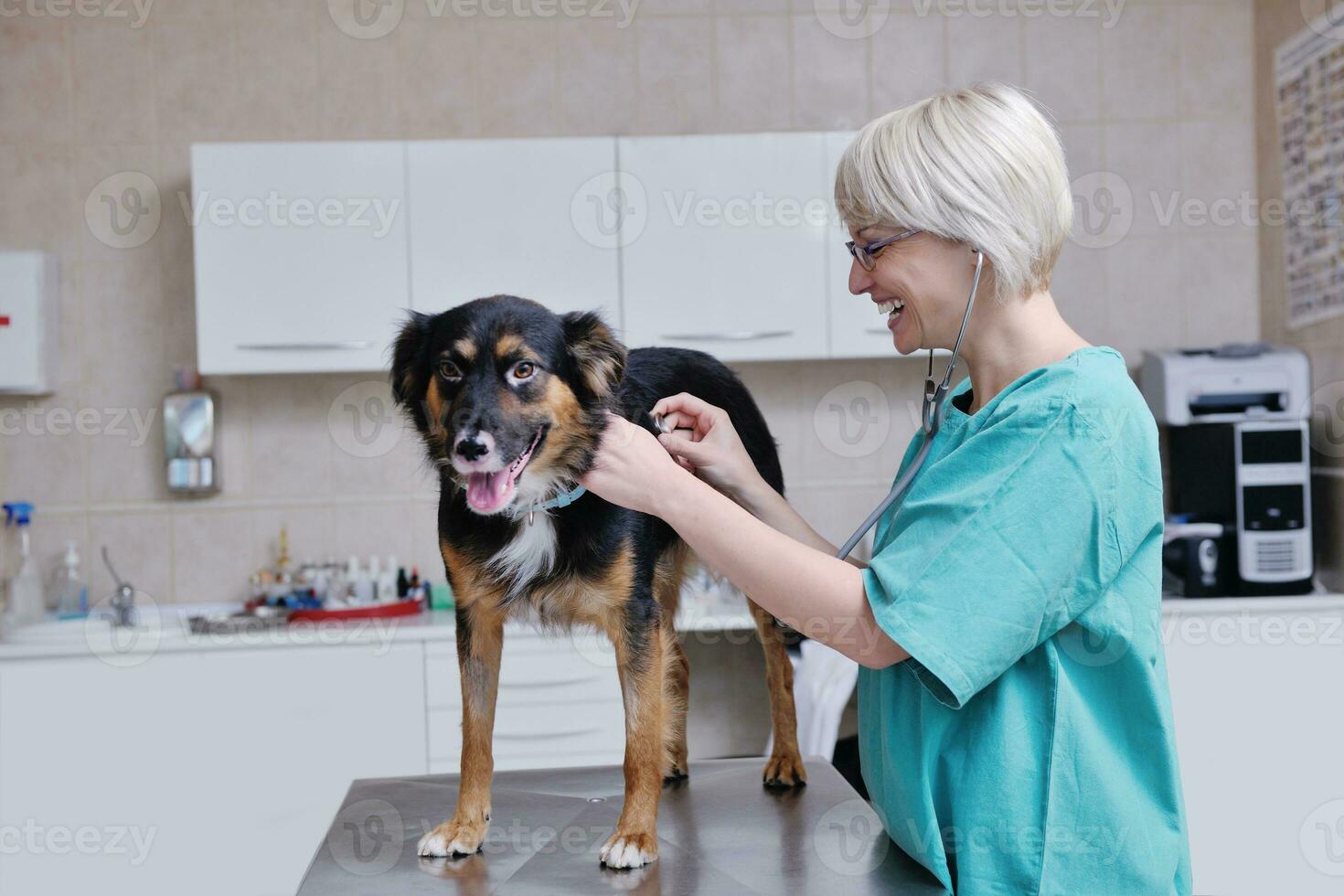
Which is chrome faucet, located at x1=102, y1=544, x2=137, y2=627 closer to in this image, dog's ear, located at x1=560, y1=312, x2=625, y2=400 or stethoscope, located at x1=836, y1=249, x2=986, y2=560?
dog's ear, located at x1=560, y1=312, x2=625, y2=400

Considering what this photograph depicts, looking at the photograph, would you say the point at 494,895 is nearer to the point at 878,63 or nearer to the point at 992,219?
the point at 992,219

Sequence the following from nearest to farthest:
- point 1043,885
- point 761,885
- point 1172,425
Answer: point 1043,885, point 761,885, point 1172,425

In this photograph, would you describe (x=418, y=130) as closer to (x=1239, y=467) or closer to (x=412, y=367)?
(x=412, y=367)

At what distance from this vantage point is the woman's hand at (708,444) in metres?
1.50

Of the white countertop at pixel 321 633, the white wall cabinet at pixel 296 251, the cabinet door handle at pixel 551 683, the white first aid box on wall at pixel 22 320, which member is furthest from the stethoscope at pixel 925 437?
the white first aid box on wall at pixel 22 320

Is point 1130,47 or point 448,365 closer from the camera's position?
point 448,365

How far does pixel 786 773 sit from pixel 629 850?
40 cm

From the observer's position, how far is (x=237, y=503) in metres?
3.75

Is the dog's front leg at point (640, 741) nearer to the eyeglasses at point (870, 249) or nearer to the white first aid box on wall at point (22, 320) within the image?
the eyeglasses at point (870, 249)

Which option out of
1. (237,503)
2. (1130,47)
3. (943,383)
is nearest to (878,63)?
(1130,47)

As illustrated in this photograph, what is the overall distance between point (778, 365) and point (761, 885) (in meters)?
2.73

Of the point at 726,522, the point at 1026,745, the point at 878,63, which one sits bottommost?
the point at 1026,745

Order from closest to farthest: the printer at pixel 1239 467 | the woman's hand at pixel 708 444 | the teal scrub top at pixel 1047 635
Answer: the teal scrub top at pixel 1047 635 < the woman's hand at pixel 708 444 < the printer at pixel 1239 467

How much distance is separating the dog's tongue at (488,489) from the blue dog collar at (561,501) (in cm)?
10
